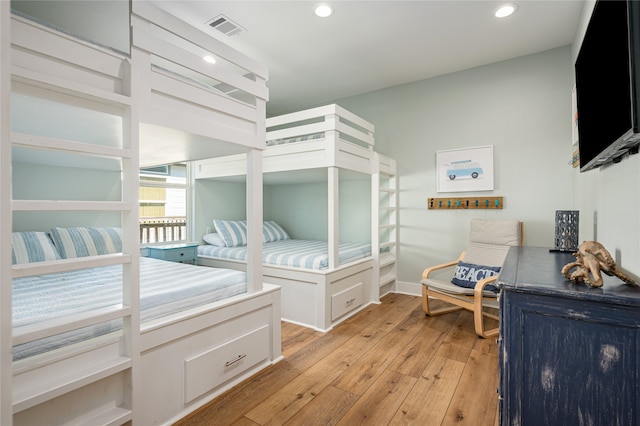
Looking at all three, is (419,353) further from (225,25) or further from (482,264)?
(225,25)

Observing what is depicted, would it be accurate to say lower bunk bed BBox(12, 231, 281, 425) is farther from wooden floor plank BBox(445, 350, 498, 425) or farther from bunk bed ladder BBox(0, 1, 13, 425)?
wooden floor plank BBox(445, 350, 498, 425)

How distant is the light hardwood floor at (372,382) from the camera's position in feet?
5.32

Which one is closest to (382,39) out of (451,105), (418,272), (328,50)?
(328,50)

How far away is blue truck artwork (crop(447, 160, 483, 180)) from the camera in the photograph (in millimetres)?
3486

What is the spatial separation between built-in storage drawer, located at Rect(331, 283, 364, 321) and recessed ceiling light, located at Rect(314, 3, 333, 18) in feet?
8.10

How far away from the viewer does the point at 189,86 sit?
1679 millimetres

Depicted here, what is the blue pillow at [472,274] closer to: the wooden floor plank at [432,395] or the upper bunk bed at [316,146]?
the wooden floor plank at [432,395]

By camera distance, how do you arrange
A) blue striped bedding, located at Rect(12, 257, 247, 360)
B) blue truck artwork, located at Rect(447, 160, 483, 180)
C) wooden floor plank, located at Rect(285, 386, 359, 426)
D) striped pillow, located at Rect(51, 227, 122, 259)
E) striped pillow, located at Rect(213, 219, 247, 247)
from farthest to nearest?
striped pillow, located at Rect(213, 219, 247, 247) → blue truck artwork, located at Rect(447, 160, 483, 180) → striped pillow, located at Rect(51, 227, 122, 259) → wooden floor plank, located at Rect(285, 386, 359, 426) → blue striped bedding, located at Rect(12, 257, 247, 360)

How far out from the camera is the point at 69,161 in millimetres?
2613

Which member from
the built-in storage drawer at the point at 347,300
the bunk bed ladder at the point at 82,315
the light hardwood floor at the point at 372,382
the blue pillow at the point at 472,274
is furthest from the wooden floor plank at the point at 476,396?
the bunk bed ladder at the point at 82,315

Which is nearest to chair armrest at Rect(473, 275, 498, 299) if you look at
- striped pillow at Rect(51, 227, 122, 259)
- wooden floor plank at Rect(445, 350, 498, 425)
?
wooden floor plank at Rect(445, 350, 498, 425)

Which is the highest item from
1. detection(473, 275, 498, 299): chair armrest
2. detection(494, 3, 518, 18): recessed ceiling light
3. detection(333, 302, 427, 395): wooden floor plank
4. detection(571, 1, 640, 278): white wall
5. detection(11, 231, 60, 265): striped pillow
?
detection(494, 3, 518, 18): recessed ceiling light

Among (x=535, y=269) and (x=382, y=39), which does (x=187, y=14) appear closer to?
(x=382, y=39)

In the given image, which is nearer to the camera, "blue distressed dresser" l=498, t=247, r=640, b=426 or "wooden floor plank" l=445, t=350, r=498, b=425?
"blue distressed dresser" l=498, t=247, r=640, b=426
